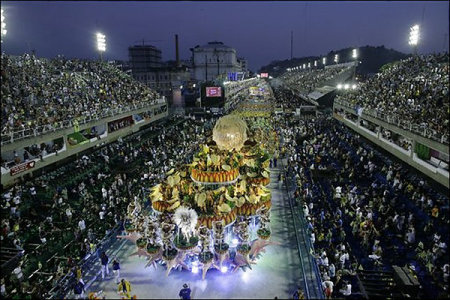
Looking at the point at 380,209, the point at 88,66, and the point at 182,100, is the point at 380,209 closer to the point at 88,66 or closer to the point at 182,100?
the point at 88,66

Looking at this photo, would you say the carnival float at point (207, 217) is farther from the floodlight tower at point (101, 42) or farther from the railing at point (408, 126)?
the floodlight tower at point (101, 42)

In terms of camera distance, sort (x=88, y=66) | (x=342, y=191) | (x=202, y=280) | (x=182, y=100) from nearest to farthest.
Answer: (x=202, y=280) → (x=342, y=191) → (x=88, y=66) → (x=182, y=100)

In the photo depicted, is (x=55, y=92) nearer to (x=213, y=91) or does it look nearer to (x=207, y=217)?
(x=207, y=217)

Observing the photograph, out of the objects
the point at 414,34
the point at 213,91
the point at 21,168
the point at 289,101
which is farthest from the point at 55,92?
the point at 289,101

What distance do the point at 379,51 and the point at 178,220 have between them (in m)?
182

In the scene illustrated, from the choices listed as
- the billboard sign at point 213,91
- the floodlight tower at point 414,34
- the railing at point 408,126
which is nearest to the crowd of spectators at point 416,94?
the railing at point 408,126

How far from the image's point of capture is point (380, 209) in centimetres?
1833

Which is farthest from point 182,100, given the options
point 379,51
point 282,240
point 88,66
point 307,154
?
point 379,51

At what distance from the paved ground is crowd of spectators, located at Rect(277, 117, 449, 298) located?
53.7 inches

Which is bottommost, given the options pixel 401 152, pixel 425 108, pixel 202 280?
pixel 202 280

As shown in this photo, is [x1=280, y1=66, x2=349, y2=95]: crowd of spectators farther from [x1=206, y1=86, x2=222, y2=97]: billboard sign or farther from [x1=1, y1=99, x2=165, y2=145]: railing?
[x1=1, y1=99, x2=165, y2=145]: railing

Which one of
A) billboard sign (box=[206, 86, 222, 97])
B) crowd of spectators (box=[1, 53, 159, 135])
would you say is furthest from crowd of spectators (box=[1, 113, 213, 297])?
billboard sign (box=[206, 86, 222, 97])

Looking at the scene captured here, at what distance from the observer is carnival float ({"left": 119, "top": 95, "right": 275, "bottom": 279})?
13023mm

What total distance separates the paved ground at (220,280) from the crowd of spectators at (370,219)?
53.7 inches
